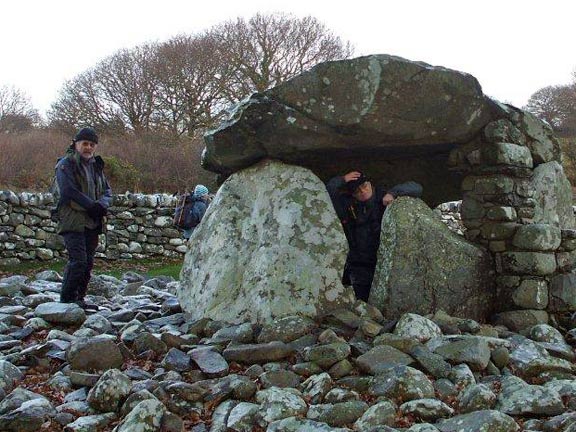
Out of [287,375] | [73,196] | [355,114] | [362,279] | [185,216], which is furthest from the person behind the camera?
[185,216]

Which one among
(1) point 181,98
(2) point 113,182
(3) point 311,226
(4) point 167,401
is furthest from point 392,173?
(1) point 181,98

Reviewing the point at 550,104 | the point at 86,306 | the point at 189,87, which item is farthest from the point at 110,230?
the point at 550,104

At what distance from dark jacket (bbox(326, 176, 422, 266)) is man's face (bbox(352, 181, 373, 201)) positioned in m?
0.04

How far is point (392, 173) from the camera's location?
7.62 m

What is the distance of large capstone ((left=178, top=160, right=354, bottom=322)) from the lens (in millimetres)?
5773

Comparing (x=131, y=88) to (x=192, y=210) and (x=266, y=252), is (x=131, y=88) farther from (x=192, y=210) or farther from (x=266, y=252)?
(x=266, y=252)

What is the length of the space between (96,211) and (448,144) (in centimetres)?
363

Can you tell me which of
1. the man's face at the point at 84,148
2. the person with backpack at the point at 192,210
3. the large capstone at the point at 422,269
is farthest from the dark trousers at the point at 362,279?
the person with backpack at the point at 192,210

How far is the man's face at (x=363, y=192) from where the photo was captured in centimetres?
672

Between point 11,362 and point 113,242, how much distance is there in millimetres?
9636

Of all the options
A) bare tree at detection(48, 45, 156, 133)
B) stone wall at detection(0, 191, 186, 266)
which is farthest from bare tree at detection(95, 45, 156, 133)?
stone wall at detection(0, 191, 186, 266)

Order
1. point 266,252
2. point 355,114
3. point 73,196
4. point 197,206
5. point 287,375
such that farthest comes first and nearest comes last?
point 197,206 < point 73,196 < point 355,114 < point 266,252 < point 287,375

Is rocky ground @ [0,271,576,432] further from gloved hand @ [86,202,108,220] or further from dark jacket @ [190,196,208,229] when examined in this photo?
dark jacket @ [190,196,208,229]

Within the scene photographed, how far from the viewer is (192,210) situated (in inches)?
478
